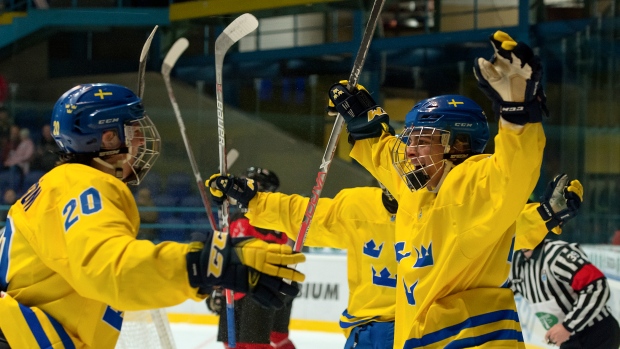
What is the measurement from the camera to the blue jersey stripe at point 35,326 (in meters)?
1.82

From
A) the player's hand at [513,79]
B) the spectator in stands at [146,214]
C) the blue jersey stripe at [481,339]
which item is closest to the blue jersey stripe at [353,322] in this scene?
the blue jersey stripe at [481,339]

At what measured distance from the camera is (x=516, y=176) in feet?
6.33

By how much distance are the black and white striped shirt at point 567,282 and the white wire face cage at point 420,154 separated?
1.55 metres

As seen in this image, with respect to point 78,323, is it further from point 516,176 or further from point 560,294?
point 560,294

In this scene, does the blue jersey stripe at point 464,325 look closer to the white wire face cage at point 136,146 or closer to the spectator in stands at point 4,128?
the white wire face cage at point 136,146

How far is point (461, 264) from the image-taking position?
214 cm

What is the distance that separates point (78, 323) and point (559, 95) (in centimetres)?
470

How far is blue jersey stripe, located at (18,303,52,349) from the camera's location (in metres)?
1.82

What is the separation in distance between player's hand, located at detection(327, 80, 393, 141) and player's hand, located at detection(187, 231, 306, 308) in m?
1.33

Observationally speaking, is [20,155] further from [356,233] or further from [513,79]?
[513,79]

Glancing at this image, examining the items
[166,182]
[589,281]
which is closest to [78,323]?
[589,281]

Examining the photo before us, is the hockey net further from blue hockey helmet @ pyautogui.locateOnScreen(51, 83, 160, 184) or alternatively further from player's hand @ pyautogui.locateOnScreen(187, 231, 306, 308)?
player's hand @ pyautogui.locateOnScreen(187, 231, 306, 308)

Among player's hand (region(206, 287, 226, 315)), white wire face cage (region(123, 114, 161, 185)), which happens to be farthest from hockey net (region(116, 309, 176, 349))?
white wire face cage (region(123, 114, 161, 185))

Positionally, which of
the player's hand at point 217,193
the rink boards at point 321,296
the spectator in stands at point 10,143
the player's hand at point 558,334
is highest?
the player's hand at point 217,193
